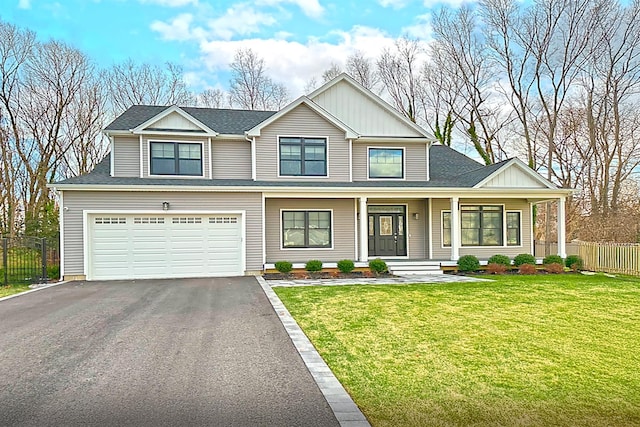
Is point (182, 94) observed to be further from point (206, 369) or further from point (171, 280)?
point (206, 369)

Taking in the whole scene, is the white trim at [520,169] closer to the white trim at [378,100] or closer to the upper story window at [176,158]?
the white trim at [378,100]

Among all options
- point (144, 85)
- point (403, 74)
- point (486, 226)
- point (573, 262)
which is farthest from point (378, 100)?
point (144, 85)

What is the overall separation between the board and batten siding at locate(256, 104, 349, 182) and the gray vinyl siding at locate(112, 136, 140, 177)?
4.15 meters

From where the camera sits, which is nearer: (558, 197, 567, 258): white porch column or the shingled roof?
(558, 197, 567, 258): white porch column

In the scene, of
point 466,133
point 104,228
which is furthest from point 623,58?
point 104,228

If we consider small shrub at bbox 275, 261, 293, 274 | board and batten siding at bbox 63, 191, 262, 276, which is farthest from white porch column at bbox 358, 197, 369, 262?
board and batten siding at bbox 63, 191, 262, 276

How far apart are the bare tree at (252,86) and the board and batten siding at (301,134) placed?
14503 millimetres

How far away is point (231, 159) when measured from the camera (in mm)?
15422

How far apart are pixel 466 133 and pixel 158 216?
69.0ft

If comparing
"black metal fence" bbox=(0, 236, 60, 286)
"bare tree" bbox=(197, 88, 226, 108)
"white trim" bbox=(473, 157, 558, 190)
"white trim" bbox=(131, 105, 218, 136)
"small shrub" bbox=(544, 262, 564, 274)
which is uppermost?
"bare tree" bbox=(197, 88, 226, 108)

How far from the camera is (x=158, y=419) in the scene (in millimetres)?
3445

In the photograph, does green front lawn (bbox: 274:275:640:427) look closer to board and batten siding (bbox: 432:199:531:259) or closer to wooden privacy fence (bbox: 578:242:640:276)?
wooden privacy fence (bbox: 578:242:640:276)

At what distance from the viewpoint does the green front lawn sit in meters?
3.58

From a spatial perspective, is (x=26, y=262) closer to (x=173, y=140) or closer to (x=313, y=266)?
(x=173, y=140)
